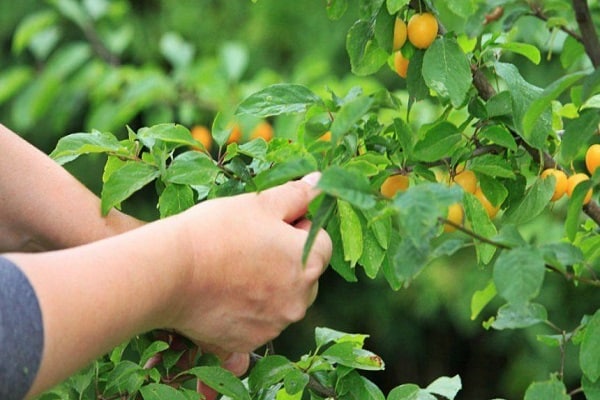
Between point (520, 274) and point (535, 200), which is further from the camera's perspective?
point (535, 200)

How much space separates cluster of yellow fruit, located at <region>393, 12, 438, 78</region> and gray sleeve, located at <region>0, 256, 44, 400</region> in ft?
1.33

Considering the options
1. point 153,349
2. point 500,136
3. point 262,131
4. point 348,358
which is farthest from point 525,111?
point 262,131

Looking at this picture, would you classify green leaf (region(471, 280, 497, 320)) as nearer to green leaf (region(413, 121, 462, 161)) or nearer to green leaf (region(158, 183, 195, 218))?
green leaf (region(413, 121, 462, 161))

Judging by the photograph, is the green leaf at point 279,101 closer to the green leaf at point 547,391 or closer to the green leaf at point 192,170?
the green leaf at point 192,170

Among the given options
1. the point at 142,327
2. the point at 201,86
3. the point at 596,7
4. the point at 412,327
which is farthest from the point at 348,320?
the point at 142,327

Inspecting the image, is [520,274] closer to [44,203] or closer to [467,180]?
[467,180]

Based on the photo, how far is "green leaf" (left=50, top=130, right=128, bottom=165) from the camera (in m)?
0.94

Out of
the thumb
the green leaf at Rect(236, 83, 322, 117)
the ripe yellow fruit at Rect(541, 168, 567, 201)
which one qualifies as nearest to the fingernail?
the thumb

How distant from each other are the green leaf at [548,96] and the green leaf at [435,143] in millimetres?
94

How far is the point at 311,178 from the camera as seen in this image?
0.87m

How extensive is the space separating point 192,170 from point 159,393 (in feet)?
0.60

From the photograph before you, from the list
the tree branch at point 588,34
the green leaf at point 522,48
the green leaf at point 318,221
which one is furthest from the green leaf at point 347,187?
the green leaf at point 522,48

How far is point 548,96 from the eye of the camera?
0.78 m

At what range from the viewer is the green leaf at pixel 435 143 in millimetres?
915
